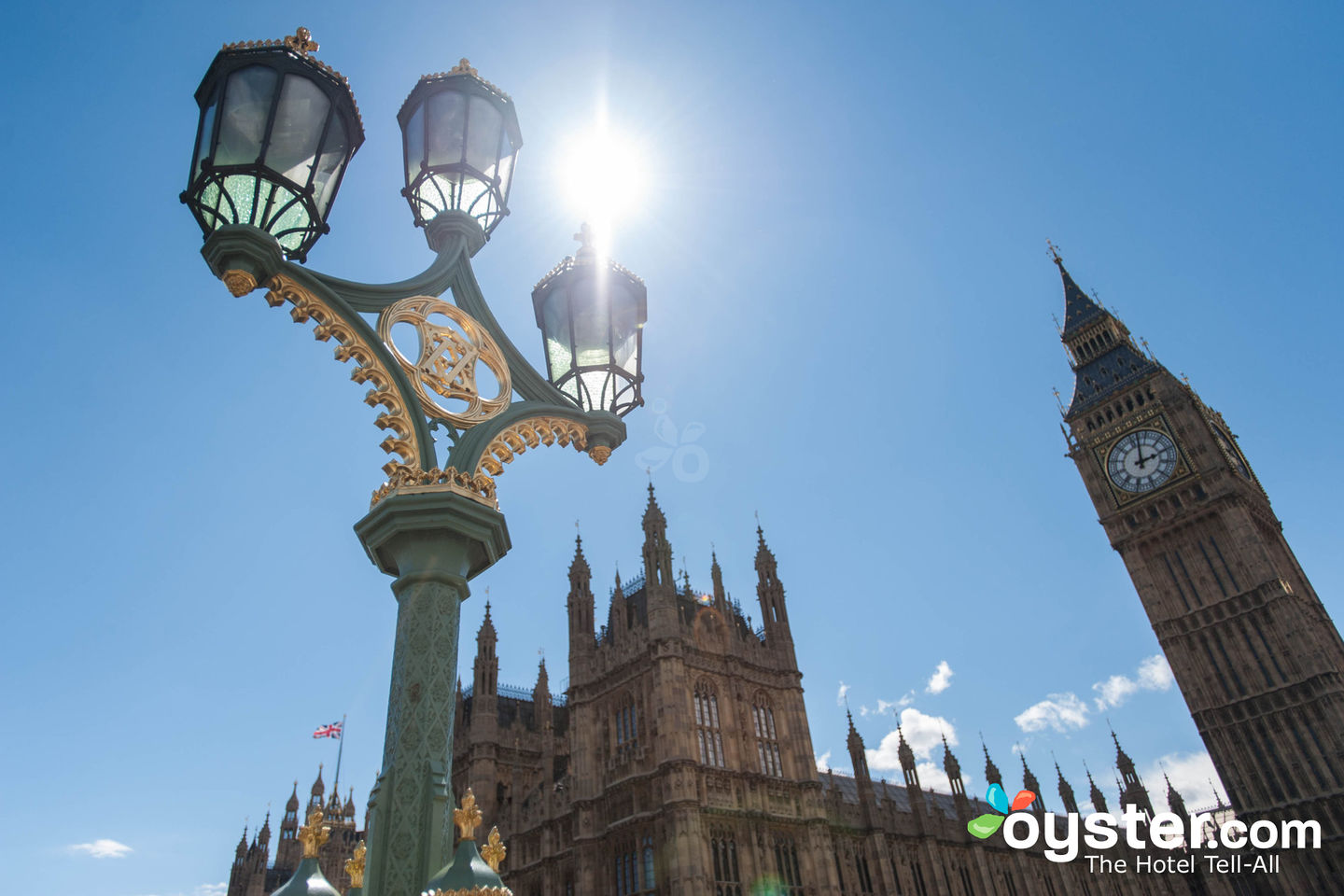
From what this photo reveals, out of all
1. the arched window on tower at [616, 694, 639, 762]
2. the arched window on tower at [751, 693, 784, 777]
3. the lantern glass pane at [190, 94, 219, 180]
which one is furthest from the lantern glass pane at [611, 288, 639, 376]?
the arched window on tower at [751, 693, 784, 777]

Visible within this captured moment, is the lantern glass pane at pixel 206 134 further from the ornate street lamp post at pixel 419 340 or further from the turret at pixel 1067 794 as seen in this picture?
the turret at pixel 1067 794

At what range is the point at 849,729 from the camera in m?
36.0

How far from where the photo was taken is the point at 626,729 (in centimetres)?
3036

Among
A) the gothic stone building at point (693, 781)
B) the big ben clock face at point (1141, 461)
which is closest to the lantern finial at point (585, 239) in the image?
the gothic stone building at point (693, 781)

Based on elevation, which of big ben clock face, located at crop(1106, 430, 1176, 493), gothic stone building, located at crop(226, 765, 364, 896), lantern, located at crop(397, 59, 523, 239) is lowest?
lantern, located at crop(397, 59, 523, 239)

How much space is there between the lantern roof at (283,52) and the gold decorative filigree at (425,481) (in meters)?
2.14

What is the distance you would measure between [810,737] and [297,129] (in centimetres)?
3104

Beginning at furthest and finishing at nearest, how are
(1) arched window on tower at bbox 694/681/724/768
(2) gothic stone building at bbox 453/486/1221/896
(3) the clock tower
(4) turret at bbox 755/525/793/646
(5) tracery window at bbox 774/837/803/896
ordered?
(3) the clock tower, (4) turret at bbox 755/525/793/646, (1) arched window on tower at bbox 694/681/724/768, (5) tracery window at bbox 774/837/803/896, (2) gothic stone building at bbox 453/486/1221/896

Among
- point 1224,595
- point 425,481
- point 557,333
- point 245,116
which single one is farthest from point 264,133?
point 1224,595

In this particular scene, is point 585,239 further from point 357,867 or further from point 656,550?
point 656,550

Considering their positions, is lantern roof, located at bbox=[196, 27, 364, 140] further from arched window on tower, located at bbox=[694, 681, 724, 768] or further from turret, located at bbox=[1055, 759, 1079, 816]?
turret, located at bbox=[1055, 759, 1079, 816]

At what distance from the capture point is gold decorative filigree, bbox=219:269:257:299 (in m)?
3.96

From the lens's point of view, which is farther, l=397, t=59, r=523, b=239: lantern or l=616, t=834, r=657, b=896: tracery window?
l=616, t=834, r=657, b=896: tracery window

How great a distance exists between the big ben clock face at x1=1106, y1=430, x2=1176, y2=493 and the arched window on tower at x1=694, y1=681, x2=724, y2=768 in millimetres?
45366
